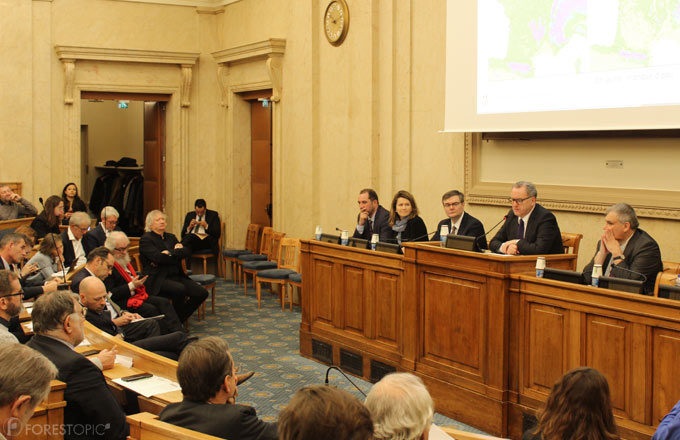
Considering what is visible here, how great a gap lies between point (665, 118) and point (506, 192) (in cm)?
176

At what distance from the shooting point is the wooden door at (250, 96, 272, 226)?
1155cm

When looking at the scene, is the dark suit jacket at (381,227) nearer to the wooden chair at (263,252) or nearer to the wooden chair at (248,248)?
the wooden chair at (263,252)

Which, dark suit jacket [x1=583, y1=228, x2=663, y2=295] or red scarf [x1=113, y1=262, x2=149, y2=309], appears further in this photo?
red scarf [x1=113, y1=262, x2=149, y2=309]

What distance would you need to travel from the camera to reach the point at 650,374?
13.5 ft

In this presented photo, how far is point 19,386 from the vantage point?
2502mm

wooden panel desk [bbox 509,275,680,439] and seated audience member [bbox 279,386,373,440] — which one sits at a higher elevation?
seated audience member [bbox 279,386,373,440]

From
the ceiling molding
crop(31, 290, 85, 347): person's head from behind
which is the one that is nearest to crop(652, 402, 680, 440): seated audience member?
crop(31, 290, 85, 347): person's head from behind

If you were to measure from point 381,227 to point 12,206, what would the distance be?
5.25m

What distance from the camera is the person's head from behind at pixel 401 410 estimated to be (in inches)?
94.0

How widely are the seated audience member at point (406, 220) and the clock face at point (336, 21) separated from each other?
9.50 feet

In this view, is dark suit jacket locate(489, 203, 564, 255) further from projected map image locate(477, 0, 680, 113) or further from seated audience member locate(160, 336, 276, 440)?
seated audience member locate(160, 336, 276, 440)

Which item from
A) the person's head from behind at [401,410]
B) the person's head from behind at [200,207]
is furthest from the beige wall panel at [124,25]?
the person's head from behind at [401,410]

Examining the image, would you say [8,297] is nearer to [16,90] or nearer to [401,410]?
[401,410]

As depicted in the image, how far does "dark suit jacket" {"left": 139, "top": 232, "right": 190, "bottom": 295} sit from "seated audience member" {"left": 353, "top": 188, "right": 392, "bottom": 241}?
6.38 feet
